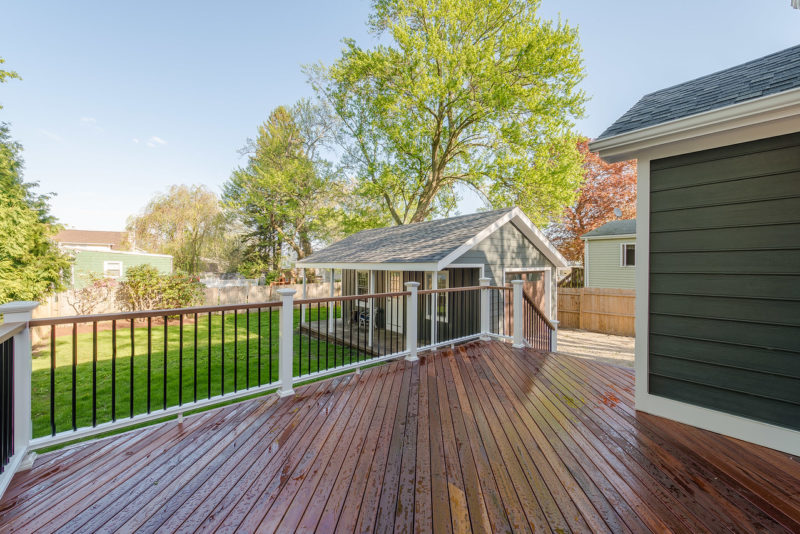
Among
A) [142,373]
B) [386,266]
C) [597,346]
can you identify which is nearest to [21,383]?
[142,373]

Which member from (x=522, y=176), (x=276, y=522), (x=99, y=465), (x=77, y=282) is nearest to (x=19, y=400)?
(x=99, y=465)

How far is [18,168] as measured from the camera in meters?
9.20

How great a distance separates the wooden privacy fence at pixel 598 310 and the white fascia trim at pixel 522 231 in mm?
2368

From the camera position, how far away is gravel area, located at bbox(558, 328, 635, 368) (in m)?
8.02

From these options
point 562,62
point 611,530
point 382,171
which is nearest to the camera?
point 611,530

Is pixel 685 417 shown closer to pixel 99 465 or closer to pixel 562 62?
pixel 99 465

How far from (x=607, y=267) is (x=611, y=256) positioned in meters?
0.49

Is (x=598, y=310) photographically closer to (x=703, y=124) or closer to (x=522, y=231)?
(x=522, y=231)

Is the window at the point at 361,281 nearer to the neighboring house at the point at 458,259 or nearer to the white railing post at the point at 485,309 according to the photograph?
the neighboring house at the point at 458,259

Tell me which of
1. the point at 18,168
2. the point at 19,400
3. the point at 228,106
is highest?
the point at 228,106

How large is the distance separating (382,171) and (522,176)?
6.02 meters

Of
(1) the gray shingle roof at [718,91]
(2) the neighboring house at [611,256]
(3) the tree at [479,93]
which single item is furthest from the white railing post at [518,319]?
(2) the neighboring house at [611,256]

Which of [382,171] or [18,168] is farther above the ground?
[382,171]

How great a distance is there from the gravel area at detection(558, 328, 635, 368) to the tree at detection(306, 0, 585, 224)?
4.95 m
